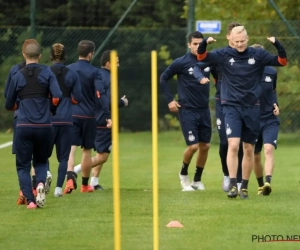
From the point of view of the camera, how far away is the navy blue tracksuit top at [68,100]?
43.2ft

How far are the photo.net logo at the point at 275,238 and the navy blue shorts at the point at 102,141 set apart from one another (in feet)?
17.9

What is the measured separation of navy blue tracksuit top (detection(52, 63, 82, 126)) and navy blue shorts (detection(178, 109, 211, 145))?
1.85 meters

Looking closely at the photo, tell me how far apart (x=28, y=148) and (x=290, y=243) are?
373cm

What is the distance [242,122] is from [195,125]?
1.75 metres

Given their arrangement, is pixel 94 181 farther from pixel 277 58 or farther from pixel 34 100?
pixel 277 58

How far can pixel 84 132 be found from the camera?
1440 cm

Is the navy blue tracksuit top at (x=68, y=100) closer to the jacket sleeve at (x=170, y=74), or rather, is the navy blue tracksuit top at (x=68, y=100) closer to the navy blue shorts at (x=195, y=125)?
the jacket sleeve at (x=170, y=74)

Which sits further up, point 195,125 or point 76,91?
point 76,91

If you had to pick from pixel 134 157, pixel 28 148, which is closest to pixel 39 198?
pixel 28 148

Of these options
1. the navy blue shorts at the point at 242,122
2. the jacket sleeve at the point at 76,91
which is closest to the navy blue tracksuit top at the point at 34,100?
the jacket sleeve at the point at 76,91

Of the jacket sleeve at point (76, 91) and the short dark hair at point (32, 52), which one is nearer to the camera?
the short dark hair at point (32, 52)

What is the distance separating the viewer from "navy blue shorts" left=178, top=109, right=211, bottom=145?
14.6 metres

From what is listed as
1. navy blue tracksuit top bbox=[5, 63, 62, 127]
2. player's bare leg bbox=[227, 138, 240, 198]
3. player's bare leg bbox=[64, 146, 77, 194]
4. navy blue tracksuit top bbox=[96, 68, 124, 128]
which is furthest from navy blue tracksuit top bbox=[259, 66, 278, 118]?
navy blue tracksuit top bbox=[5, 63, 62, 127]

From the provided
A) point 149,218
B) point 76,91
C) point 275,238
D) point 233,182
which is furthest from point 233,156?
point 275,238
